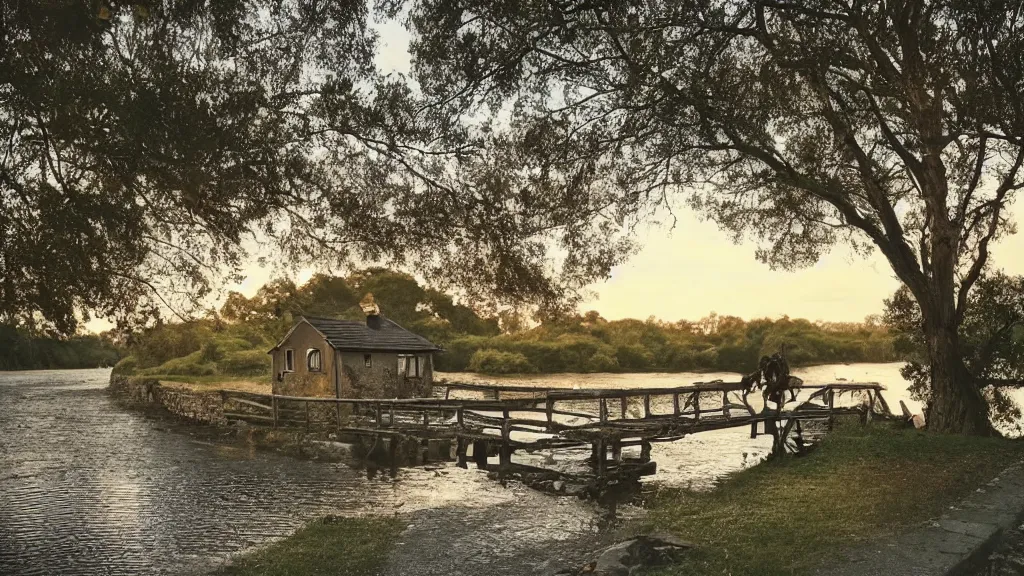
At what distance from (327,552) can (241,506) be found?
6021mm

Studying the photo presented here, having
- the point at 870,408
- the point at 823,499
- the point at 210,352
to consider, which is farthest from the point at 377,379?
the point at 210,352

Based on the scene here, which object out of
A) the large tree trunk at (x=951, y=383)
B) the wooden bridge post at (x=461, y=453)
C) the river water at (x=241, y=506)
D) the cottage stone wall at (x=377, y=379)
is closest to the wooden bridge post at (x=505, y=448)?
the river water at (x=241, y=506)

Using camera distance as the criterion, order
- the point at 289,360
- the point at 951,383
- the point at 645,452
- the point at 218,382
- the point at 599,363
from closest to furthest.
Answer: the point at 951,383 < the point at 645,452 < the point at 289,360 < the point at 218,382 < the point at 599,363

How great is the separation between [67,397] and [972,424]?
2367 inches

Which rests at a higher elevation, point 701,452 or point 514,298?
point 514,298

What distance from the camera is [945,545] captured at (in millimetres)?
7957

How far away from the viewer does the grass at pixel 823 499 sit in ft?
27.9

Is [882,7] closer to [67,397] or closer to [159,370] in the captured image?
[67,397]

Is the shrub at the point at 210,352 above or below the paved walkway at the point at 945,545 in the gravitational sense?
above

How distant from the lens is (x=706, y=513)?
1179 centimetres

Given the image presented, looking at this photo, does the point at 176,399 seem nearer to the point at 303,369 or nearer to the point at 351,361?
the point at 303,369

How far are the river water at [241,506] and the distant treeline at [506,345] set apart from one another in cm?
3907

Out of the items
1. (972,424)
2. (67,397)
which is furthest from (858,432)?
(67,397)

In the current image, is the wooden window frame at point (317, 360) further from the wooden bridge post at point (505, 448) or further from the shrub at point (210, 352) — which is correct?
the shrub at point (210, 352)
